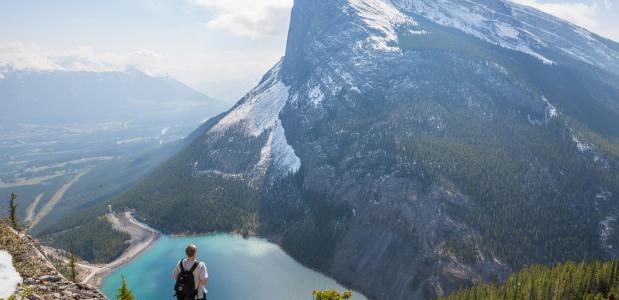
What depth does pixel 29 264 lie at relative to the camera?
38.3 m

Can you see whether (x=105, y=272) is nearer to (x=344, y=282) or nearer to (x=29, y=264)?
(x=344, y=282)

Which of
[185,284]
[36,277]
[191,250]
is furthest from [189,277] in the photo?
[36,277]

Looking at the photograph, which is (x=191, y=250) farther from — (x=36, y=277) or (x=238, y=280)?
(x=238, y=280)

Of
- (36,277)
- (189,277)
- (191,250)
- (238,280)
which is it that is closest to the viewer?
(191,250)

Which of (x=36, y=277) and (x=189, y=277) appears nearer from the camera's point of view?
(x=189, y=277)

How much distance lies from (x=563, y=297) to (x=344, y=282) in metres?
81.3

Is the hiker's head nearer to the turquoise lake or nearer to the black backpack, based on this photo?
the black backpack

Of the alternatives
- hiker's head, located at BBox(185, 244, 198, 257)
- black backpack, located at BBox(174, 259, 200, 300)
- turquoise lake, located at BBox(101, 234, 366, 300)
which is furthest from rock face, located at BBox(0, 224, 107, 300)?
turquoise lake, located at BBox(101, 234, 366, 300)

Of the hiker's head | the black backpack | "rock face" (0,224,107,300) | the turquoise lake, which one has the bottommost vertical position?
the turquoise lake

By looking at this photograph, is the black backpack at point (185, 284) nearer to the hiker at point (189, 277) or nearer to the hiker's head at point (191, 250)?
the hiker at point (189, 277)

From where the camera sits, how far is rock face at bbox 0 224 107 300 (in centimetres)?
3308

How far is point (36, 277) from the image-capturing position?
36.4 m

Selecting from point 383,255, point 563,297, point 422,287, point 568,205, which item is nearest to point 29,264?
point 563,297

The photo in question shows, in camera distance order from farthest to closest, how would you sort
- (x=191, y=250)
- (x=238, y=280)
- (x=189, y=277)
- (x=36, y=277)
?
(x=238, y=280)
(x=36, y=277)
(x=189, y=277)
(x=191, y=250)
